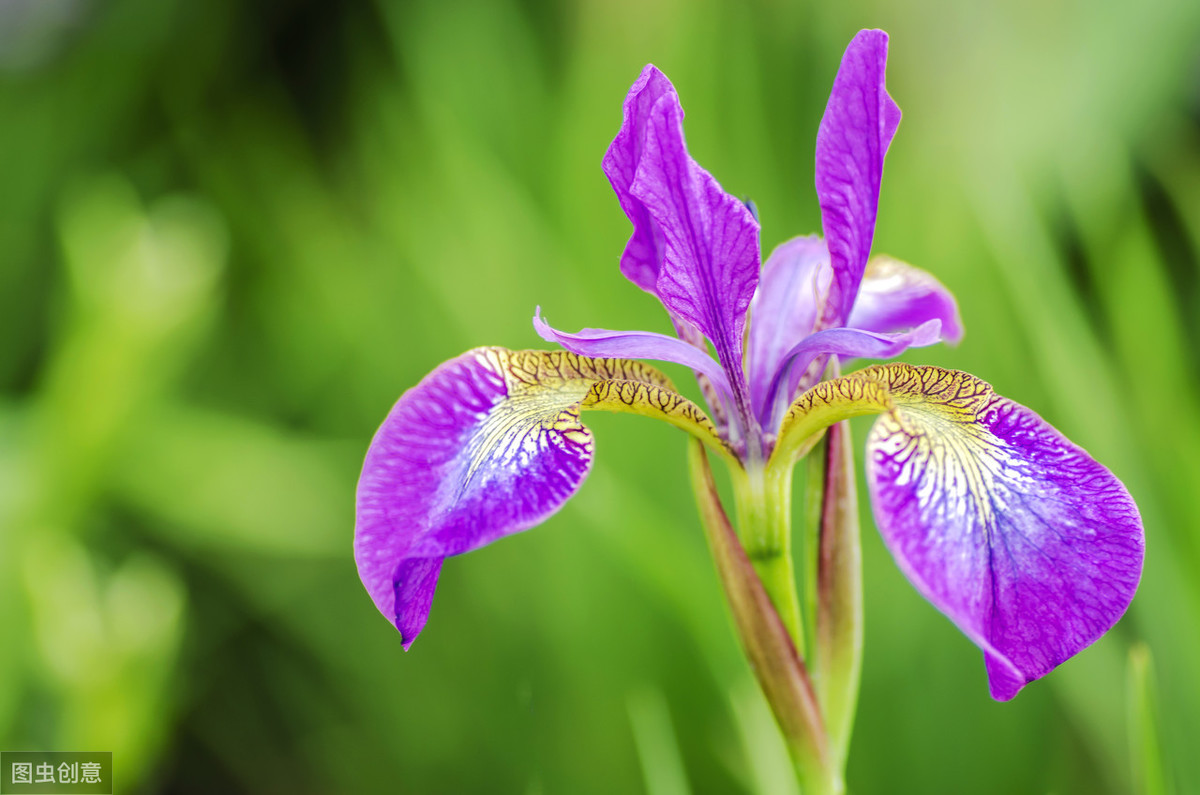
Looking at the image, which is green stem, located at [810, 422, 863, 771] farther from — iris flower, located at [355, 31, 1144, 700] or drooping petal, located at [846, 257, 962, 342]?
drooping petal, located at [846, 257, 962, 342]

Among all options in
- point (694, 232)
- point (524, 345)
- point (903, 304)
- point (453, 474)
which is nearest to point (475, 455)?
point (453, 474)

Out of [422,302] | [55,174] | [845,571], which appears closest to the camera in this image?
[845,571]

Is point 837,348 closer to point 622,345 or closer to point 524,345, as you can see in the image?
point 622,345

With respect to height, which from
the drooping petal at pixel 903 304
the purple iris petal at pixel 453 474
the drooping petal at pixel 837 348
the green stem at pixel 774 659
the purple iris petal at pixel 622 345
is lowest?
the green stem at pixel 774 659

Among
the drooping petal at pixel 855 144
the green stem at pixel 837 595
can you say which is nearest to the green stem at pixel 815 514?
the green stem at pixel 837 595

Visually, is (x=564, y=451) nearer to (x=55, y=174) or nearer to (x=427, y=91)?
(x=427, y=91)

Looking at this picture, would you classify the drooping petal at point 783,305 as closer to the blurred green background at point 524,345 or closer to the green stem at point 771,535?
the green stem at point 771,535

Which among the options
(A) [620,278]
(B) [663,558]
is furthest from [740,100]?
(B) [663,558]
